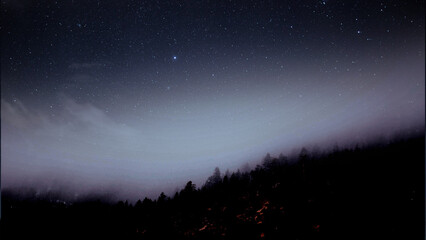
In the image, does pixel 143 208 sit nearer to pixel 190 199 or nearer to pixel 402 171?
pixel 190 199

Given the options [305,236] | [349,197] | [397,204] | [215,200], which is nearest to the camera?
[305,236]

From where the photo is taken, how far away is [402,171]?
4694 cm

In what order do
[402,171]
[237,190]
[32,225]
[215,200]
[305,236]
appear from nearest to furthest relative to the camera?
1. [305,236]
2. [402,171]
3. [215,200]
4. [237,190]
5. [32,225]

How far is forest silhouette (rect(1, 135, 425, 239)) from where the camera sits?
88.8ft

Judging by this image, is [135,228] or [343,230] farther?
[135,228]

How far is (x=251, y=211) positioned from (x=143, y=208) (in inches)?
1182

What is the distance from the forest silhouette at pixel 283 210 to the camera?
27062mm

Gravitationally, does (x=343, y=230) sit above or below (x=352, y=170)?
below

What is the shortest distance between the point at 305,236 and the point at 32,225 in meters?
86.6

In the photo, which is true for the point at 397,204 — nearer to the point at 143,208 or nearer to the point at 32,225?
the point at 143,208

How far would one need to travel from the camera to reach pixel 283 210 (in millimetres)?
34906

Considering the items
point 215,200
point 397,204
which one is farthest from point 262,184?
point 397,204

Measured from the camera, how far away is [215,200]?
51.7 meters

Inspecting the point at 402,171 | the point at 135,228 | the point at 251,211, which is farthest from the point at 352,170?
the point at 135,228
